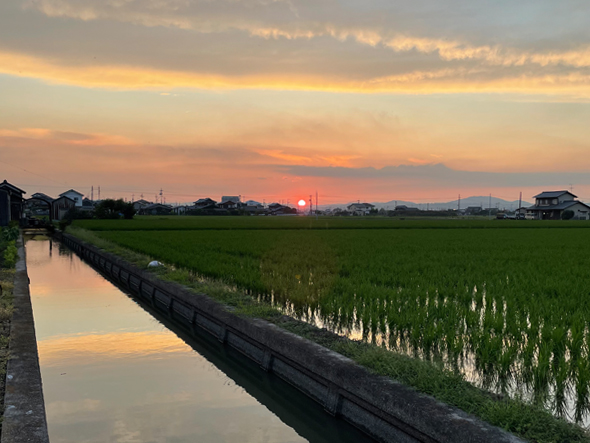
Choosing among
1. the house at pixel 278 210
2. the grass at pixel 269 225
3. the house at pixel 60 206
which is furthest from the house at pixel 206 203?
the grass at pixel 269 225

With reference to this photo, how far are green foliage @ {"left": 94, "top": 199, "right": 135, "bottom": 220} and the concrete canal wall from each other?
57.7 m

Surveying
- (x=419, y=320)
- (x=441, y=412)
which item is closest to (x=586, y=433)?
(x=441, y=412)

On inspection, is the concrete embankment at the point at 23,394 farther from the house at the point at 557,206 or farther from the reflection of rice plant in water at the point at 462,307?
the house at the point at 557,206

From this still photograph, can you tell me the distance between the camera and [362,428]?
4355mm

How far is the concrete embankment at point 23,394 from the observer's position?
11.6ft

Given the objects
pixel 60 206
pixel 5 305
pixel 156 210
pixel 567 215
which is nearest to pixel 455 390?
pixel 5 305

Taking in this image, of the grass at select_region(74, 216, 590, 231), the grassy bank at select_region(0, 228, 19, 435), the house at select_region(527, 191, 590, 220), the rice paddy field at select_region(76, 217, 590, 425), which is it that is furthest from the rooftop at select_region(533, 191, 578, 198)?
the grassy bank at select_region(0, 228, 19, 435)

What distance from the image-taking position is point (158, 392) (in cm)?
547

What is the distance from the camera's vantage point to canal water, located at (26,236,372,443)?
453 cm

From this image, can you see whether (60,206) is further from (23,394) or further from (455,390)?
(455,390)

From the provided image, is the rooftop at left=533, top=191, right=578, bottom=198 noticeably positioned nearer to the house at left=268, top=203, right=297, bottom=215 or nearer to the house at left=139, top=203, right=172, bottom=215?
the house at left=268, top=203, right=297, bottom=215

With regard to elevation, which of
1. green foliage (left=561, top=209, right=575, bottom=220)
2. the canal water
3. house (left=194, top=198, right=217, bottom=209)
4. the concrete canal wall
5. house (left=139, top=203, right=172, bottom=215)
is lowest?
the canal water

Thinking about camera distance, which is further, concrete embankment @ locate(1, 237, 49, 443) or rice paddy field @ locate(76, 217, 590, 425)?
rice paddy field @ locate(76, 217, 590, 425)

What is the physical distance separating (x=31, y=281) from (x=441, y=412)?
13297mm
